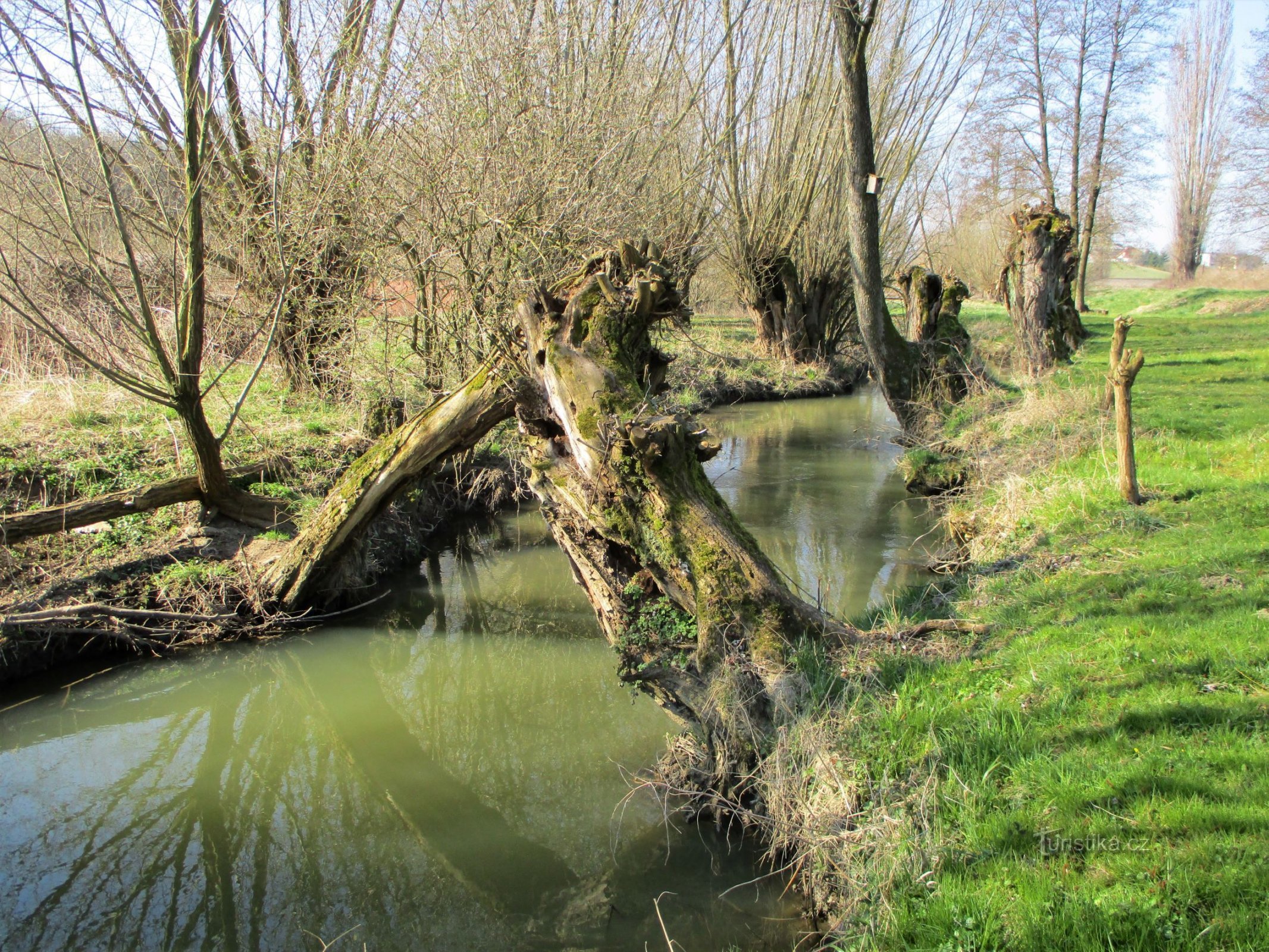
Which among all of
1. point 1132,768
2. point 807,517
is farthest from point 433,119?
point 1132,768

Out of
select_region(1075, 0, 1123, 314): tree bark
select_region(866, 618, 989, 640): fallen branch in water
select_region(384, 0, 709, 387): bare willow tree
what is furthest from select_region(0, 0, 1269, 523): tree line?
select_region(1075, 0, 1123, 314): tree bark

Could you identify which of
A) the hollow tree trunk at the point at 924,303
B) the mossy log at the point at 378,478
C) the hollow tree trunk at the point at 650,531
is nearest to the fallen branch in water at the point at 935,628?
the hollow tree trunk at the point at 650,531

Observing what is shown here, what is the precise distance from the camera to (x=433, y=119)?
815cm

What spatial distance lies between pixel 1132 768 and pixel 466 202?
7.10 meters

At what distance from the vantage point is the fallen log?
6543mm

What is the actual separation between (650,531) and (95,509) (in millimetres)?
4748

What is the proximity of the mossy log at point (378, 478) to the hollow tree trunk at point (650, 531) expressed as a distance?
→ 3.07 ft

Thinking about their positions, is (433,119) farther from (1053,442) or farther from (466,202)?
(1053,442)

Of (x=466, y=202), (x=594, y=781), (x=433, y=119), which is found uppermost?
(x=433, y=119)

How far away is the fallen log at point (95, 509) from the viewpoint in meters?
6.54

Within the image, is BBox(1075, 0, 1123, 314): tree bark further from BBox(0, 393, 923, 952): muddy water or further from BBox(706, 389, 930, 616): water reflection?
BBox(0, 393, 923, 952): muddy water

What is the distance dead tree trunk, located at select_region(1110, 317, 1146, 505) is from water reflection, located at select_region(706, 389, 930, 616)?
1.89 meters

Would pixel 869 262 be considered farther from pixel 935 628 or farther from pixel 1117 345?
pixel 935 628

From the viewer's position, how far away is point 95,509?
22.5 ft
